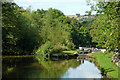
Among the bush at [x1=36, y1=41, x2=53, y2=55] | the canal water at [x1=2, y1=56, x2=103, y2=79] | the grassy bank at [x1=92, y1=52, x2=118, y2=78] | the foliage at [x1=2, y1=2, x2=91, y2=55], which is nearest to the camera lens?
the grassy bank at [x1=92, y1=52, x2=118, y2=78]

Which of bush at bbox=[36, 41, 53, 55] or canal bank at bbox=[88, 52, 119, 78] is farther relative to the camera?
bush at bbox=[36, 41, 53, 55]

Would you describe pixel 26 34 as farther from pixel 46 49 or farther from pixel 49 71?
pixel 49 71

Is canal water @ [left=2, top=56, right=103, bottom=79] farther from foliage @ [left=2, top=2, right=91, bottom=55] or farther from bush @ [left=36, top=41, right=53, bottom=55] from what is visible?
foliage @ [left=2, top=2, right=91, bottom=55]

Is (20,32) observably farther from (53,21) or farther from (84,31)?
(84,31)

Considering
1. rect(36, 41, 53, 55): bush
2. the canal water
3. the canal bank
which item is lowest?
the canal water

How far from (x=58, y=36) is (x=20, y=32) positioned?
8.90 meters

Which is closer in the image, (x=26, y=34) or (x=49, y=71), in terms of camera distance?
(x=49, y=71)

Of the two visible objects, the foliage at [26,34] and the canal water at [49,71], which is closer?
the canal water at [49,71]

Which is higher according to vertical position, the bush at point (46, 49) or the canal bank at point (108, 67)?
the bush at point (46, 49)

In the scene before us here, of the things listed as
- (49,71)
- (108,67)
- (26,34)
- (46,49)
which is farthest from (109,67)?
(26,34)

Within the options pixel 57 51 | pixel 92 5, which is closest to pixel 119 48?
pixel 92 5

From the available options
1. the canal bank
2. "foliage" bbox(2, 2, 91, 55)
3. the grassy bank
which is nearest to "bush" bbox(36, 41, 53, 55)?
"foliage" bbox(2, 2, 91, 55)

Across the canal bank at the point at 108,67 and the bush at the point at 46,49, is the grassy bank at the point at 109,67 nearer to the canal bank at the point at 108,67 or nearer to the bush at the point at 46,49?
the canal bank at the point at 108,67

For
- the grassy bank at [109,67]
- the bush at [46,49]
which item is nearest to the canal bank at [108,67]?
the grassy bank at [109,67]
